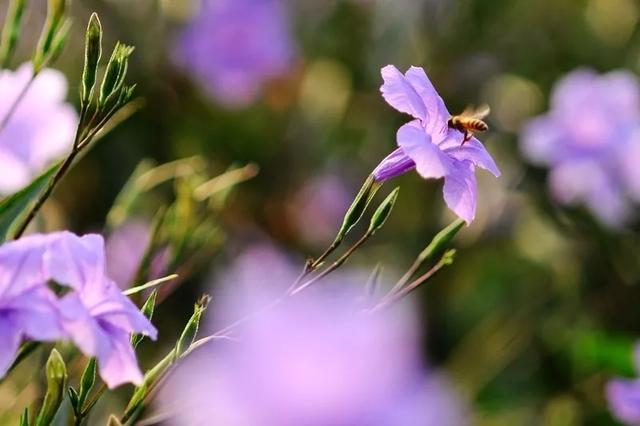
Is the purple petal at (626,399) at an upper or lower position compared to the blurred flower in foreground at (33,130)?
lower

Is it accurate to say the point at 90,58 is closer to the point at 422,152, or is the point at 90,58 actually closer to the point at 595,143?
the point at 422,152

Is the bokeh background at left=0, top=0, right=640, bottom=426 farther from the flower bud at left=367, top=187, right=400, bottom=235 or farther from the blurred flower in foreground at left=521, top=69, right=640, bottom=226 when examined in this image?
the flower bud at left=367, top=187, right=400, bottom=235

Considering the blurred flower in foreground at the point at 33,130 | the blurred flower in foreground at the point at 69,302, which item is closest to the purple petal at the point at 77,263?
the blurred flower in foreground at the point at 69,302

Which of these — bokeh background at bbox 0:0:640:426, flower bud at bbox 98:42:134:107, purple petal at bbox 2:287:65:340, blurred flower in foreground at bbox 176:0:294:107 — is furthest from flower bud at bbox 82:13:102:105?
blurred flower in foreground at bbox 176:0:294:107

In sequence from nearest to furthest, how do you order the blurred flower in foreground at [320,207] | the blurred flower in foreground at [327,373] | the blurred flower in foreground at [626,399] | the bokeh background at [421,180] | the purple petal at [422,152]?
the blurred flower in foreground at [327,373] < the purple petal at [422,152] < the blurred flower in foreground at [626,399] < the bokeh background at [421,180] < the blurred flower in foreground at [320,207]

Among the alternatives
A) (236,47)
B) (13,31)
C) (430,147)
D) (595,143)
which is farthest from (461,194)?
(236,47)

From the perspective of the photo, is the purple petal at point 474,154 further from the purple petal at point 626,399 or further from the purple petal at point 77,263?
the purple petal at point 626,399

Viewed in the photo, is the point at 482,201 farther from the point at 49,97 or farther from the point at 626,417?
the point at 49,97

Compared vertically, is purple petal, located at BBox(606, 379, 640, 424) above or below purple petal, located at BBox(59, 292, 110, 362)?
below
